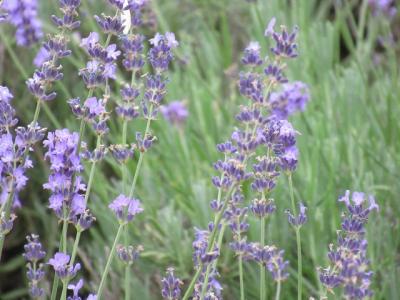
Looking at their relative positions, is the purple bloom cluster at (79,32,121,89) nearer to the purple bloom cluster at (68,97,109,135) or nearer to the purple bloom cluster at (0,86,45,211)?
the purple bloom cluster at (68,97,109,135)

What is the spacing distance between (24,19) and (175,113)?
74cm

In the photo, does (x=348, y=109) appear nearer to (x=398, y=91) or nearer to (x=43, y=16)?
(x=398, y=91)

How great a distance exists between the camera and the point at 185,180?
2.91m

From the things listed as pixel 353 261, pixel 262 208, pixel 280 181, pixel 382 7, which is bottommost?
pixel 353 261

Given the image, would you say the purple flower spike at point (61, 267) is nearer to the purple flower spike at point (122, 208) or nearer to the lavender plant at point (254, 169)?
the purple flower spike at point (122, 208)

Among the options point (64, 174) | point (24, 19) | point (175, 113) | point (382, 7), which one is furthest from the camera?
point (382, 7)

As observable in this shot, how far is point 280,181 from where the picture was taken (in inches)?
101

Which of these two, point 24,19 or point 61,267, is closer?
point 61,267

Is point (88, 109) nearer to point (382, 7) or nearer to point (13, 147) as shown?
point (13, 147)

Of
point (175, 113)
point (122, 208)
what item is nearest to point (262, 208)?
point (122, 208)

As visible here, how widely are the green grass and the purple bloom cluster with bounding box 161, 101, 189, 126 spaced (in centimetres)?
6

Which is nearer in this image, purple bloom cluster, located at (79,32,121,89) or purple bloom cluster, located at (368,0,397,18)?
purple bloom cluster, located at (79,32,121,89)

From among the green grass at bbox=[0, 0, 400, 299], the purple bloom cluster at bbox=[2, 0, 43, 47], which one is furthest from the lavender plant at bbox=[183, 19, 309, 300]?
the purple bloom cluster at bbox=[2, 0, 43, 47]

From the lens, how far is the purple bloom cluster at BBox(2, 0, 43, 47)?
243 centimetres
